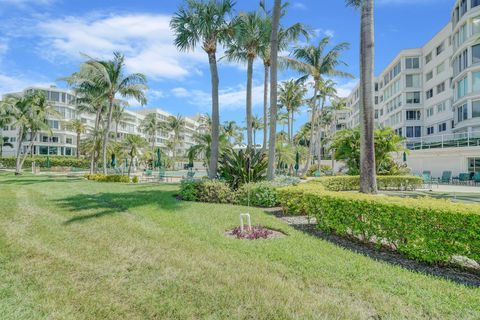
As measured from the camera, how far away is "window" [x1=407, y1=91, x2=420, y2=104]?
49.6 metres

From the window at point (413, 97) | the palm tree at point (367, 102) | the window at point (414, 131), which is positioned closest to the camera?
the palm tree at point (367, 102)

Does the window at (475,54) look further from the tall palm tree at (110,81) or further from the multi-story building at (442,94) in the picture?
the tall palm tree at (110,81)

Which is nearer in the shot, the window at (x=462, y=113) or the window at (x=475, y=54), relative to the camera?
the window at (x=475, y=54)

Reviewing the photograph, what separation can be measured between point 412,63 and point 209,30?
1768 inches

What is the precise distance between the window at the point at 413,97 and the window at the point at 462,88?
50.2ft

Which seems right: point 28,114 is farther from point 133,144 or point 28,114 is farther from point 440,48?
point 440,48

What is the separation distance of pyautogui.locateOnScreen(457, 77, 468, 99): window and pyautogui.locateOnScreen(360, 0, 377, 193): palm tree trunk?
1159 inches

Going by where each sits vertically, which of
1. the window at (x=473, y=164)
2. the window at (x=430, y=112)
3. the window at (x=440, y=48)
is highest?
the window at (x=440, y=48)

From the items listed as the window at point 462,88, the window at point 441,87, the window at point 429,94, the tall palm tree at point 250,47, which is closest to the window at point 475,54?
the window at point 462,88

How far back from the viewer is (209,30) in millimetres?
16625

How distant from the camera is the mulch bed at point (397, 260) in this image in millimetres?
5551

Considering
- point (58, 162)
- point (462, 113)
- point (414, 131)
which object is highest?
point (462, 113)

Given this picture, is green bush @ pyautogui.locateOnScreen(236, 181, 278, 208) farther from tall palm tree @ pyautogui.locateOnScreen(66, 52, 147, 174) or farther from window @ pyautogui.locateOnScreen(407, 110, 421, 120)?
window @ pyautogui.locateOnScreen(407, 110, 421, 120)

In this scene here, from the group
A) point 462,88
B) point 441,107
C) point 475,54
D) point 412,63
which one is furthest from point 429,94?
point 475,54
